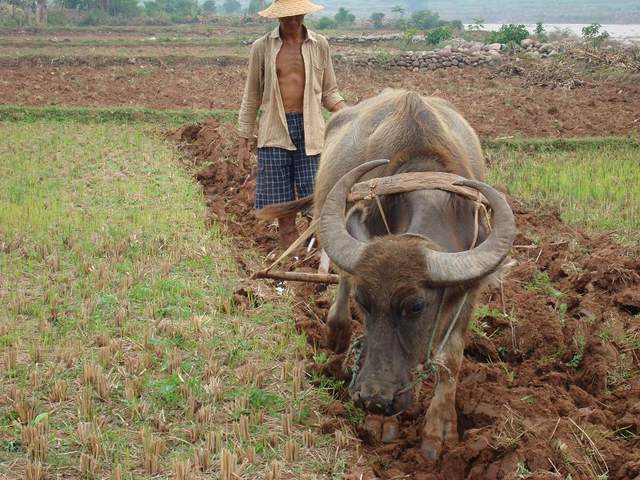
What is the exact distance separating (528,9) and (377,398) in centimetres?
13456

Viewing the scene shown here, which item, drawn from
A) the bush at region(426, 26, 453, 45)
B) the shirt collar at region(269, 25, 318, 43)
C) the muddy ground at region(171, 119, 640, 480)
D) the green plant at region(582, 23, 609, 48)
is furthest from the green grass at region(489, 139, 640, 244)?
the bush at region(426, 26, 453, 45)

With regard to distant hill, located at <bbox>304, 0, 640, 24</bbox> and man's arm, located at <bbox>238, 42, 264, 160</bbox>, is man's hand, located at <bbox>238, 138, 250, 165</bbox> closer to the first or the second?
man's arm, located at <bbox>238, 42, 264, 160</bbox>

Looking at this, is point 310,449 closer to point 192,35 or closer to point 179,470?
point 179,470

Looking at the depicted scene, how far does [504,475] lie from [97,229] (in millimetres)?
4371

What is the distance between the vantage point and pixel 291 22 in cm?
529

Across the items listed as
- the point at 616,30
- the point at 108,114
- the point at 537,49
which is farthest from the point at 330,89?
the point at 616,30

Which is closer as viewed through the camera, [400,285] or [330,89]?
[400,285]

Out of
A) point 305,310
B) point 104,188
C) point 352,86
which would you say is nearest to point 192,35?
point 352,86

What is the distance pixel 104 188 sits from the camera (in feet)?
26.4

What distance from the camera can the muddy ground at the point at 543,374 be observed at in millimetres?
3137

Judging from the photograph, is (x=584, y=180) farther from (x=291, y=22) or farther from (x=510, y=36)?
(x=510, y=36)

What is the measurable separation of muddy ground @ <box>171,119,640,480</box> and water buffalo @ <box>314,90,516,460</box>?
0.22m

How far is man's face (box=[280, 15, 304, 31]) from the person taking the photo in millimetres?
5281

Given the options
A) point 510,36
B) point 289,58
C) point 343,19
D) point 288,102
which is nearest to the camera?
point 289,58
